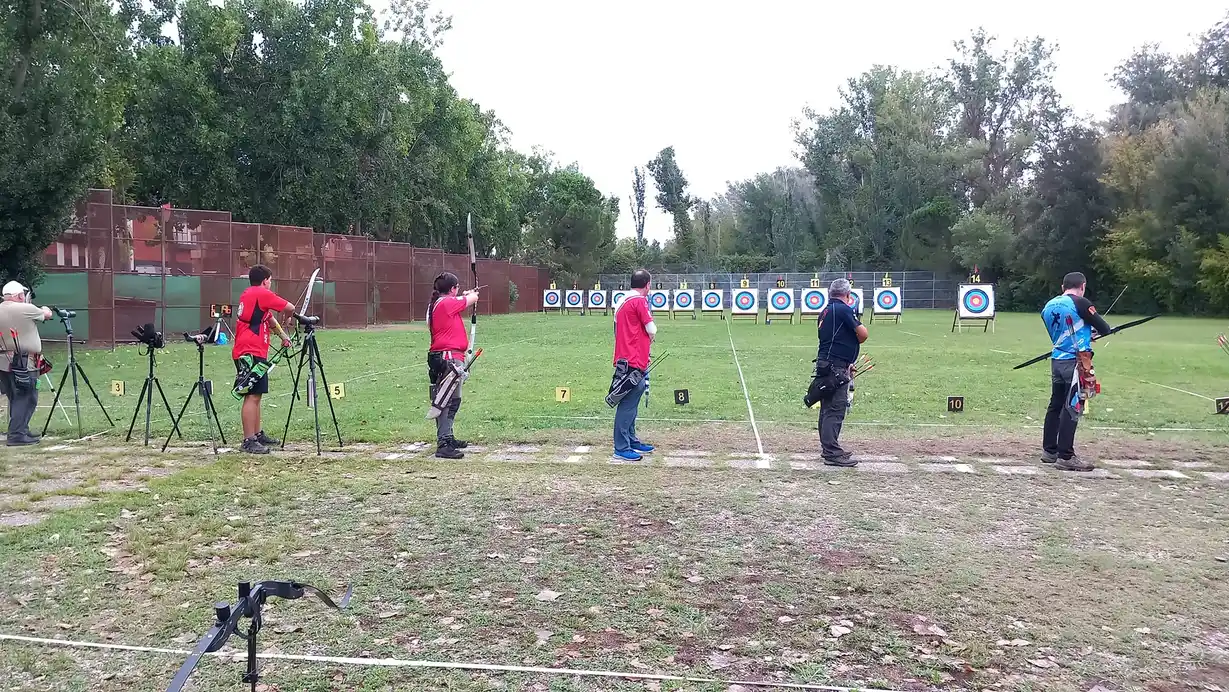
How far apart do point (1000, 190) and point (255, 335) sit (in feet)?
173

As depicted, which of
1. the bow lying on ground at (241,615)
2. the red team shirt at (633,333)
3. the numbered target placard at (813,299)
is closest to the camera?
the bow lying on ground at (241,615)

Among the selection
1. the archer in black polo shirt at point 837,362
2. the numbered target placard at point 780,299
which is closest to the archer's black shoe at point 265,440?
the archer in black polo shirt at point 837,362

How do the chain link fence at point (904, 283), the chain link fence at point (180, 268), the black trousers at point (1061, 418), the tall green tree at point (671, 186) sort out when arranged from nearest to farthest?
the black trousers at point (1061, 418) → the chain link fence at point (180, 268) → the chain link fence at point (904, 283) → the tall green tree at point (671, 186)

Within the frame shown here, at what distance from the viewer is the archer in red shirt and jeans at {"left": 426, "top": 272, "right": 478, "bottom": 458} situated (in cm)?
729

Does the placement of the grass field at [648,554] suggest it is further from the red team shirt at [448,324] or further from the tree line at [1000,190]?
the tree line at [1000,190]

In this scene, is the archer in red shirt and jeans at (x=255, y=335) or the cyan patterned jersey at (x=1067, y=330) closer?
the cyan patterned jersey at (x=1067, y=330)

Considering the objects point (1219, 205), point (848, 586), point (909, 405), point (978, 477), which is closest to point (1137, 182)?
point (1219, 205)

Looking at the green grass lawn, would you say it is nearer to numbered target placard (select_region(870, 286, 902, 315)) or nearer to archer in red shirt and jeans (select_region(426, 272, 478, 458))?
archer in red shirt and jeans (select_region(426, 272, 478, 458))

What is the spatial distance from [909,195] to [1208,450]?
5140 cm

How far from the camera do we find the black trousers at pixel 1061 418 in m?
7.00

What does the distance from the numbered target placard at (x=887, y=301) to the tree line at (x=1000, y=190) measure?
39.0ft

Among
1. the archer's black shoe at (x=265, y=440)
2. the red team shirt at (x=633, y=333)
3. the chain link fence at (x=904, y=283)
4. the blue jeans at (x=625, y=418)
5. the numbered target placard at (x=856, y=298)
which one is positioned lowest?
the archer's black shoe at (x=265, y=440)

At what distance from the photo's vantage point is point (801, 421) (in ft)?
30.3

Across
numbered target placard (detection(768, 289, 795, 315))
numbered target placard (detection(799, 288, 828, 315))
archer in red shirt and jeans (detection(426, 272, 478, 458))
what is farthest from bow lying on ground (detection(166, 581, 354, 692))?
numbered target placard (detection(799, 288, 828, 315))
